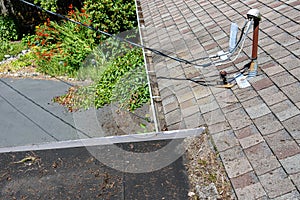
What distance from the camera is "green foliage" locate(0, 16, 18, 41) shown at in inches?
518

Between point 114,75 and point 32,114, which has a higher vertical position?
point 114,75

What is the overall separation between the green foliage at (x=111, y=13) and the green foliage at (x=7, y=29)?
4.89 m

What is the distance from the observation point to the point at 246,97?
333cm

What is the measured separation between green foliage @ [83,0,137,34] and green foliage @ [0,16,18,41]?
4888 millimetres

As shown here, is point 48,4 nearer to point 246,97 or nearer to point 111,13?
point 111,13

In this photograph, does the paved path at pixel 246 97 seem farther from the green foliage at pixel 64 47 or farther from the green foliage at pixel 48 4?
the green foliage at pixel 48 4

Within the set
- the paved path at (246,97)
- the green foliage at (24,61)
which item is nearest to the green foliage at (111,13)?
the green foliage at (24,61)

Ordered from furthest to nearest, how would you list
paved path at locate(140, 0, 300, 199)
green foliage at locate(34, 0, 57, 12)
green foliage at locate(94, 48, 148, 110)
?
green foliage at locate(34, 0, 57, 12)
green foliage at locate(94, 48, 148, 110)
paved path at locate(140, 0, 300, 199)

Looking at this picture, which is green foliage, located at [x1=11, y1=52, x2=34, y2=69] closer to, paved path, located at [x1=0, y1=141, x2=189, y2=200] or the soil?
paved path, located at [x1=0, y1=141, x2=189, y2=200]

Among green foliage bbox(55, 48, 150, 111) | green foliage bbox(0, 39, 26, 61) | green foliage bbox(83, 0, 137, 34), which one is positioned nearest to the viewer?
green foliage bbox(55, 48, 150, 111)

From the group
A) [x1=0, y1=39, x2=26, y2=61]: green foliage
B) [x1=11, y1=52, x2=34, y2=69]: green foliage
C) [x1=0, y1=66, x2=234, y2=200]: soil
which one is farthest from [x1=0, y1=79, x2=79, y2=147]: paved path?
[x1=0, y1=66, x2=234, y2=200]: soil

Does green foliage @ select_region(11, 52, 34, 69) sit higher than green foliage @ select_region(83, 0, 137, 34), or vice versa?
green foliage @ select_region(83, 0, 137, 34)

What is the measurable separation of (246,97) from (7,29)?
39.2 feet

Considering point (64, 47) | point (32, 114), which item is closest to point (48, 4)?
point (64, 47)
